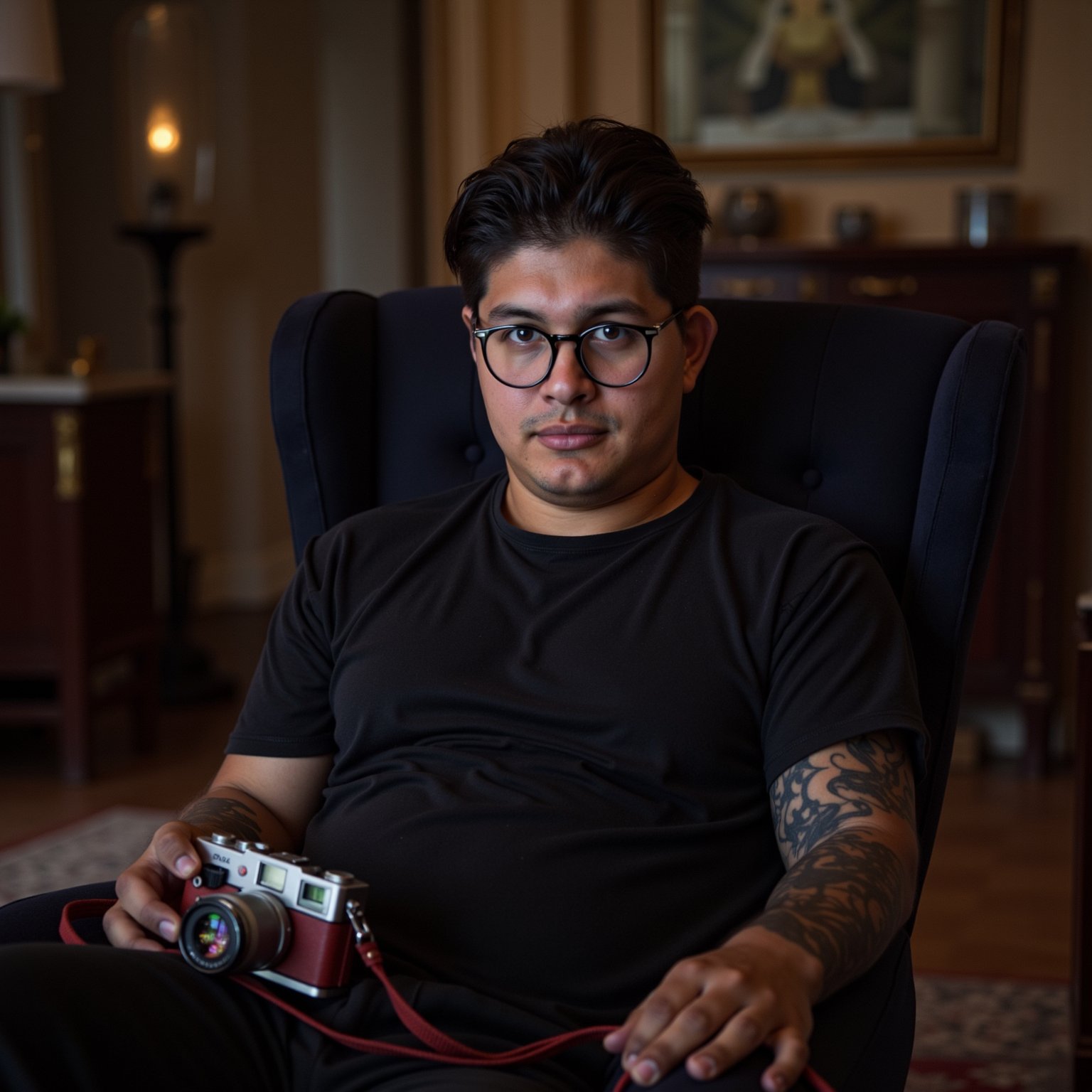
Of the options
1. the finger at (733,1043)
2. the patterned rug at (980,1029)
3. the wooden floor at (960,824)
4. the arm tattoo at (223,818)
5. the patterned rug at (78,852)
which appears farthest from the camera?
the patterned rug at (78,852)

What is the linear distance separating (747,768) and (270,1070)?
18.6 inches

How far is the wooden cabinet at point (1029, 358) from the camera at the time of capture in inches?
141

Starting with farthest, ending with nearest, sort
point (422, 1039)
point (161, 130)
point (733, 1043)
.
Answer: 1. point (161, 130)
2. point (422, 1039)
3. point (733, 1043)

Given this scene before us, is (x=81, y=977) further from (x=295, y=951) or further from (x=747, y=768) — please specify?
(x=747, y=768)

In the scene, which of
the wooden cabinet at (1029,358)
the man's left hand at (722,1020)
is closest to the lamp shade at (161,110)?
the wooden cabinet at (1029,358)

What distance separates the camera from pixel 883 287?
3.66 metres

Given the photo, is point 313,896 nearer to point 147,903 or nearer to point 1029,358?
point 147,903

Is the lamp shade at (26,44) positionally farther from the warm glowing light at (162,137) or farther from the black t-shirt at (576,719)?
the black t-shirt at (576,719)

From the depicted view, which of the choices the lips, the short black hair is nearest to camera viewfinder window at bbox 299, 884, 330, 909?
the lips

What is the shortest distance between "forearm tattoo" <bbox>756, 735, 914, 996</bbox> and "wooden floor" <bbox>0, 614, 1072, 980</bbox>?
1.42 m

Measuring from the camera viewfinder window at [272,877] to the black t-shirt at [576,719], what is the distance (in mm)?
130

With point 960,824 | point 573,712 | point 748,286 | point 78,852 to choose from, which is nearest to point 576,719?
point 573,712

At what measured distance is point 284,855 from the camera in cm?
120

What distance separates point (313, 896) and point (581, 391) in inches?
20.3
